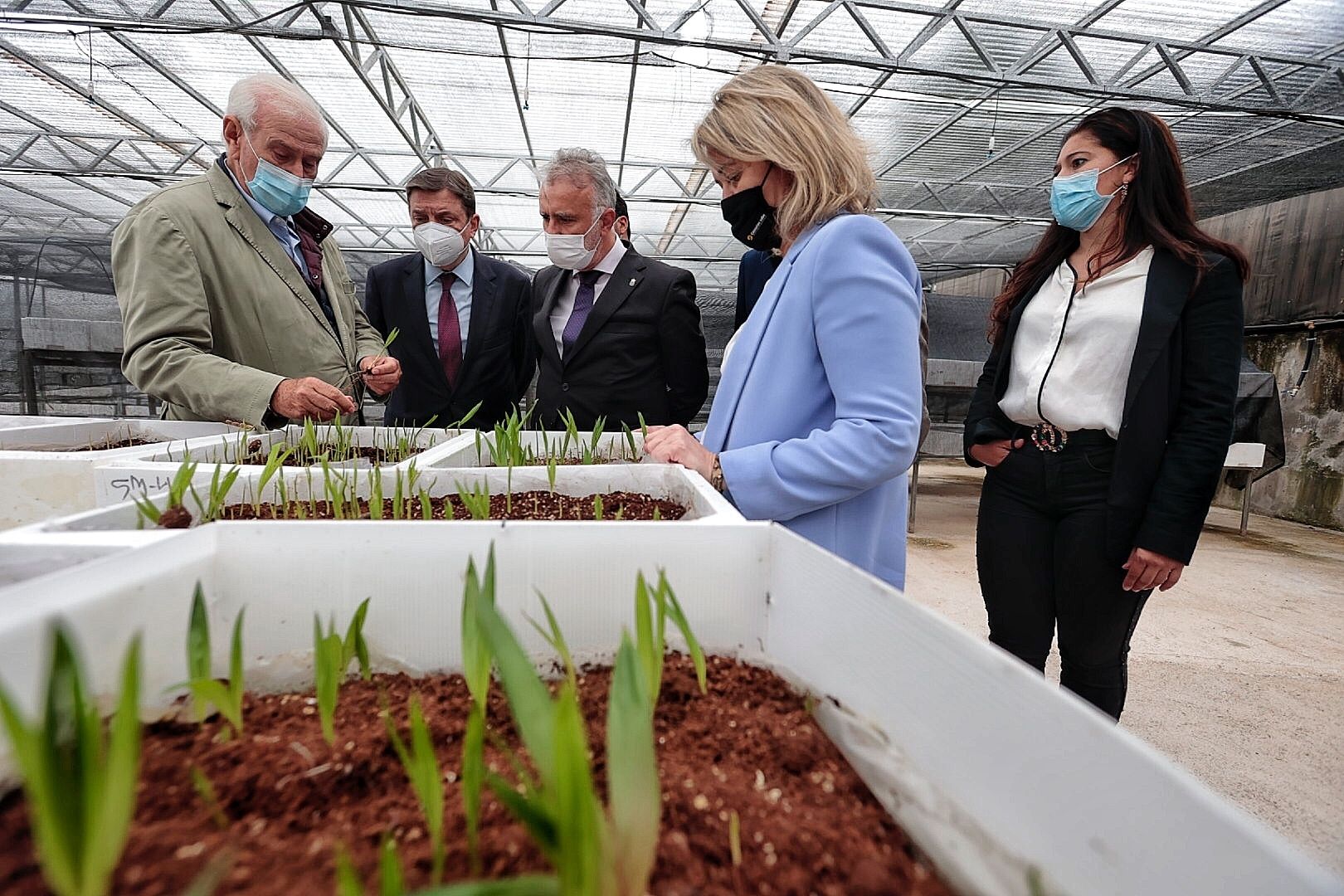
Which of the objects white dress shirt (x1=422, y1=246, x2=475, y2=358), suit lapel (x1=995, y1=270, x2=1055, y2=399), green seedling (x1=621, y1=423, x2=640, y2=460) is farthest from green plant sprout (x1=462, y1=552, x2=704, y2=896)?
white dress shirt (x1=422, y1=246, x2=475, y2=358)

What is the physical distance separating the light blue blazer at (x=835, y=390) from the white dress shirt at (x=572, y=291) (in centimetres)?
117

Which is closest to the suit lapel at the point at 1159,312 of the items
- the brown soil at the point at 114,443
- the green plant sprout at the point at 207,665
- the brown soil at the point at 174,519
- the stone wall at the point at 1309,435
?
the green plant sprout at the point at 207,665

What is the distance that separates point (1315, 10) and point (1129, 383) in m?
4.67

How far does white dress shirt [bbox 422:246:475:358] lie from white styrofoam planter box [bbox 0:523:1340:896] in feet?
6.15

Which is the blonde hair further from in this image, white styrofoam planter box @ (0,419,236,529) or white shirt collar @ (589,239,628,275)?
white styrofoam planter box @ (0,419,236,529)

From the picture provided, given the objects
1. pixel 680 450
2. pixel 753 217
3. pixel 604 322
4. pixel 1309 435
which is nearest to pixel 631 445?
pixel 680 450

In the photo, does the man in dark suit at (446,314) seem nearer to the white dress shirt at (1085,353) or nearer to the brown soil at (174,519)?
the brown soil at (174,519)

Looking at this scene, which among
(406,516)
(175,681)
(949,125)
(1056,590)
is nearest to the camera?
(175,681)

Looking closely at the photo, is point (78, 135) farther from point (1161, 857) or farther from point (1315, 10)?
point (1315, 10)

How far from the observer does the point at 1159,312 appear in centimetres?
122

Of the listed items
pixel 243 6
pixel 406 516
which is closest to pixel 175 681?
pixel 406 516

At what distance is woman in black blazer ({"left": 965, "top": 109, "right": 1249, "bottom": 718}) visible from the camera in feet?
4.02

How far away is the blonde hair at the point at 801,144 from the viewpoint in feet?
3.45

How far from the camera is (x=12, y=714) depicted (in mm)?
274
